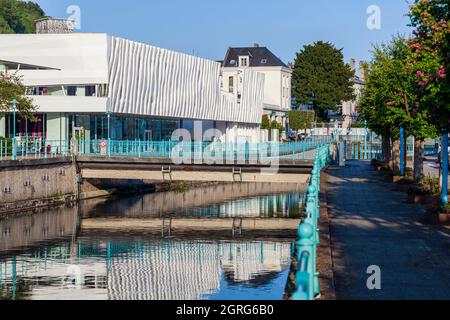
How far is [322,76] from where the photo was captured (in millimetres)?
116875

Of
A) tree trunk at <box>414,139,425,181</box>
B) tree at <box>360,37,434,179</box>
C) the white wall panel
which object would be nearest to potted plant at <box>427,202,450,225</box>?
tree at <box>360,37,434,179</box>

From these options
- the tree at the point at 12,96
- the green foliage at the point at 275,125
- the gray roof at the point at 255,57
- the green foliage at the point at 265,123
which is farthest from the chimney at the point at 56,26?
the gray roof at the point at 255,57

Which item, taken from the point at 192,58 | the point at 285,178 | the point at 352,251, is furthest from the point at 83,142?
the point at 352,251

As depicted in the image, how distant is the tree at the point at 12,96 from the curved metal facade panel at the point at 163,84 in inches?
279

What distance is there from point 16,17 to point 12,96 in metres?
93.6

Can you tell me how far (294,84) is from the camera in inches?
4688

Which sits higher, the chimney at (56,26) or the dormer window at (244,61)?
the dormer window at (244,61)

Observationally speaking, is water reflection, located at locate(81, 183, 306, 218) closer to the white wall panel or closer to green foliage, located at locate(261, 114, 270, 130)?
the white wall panel

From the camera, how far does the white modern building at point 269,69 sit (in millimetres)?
106812

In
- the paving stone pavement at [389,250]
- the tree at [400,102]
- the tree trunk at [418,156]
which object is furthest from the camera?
the tree trunk at [418,156]

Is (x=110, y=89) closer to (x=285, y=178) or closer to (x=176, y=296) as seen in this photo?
(x=285, y=178)

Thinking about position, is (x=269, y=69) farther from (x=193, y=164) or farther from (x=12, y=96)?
(x=193, y=164)

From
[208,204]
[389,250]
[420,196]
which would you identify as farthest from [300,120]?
[389,250]

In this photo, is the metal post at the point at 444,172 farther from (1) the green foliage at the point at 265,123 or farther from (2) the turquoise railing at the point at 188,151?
(1) the green foliage at the point at 265,123
